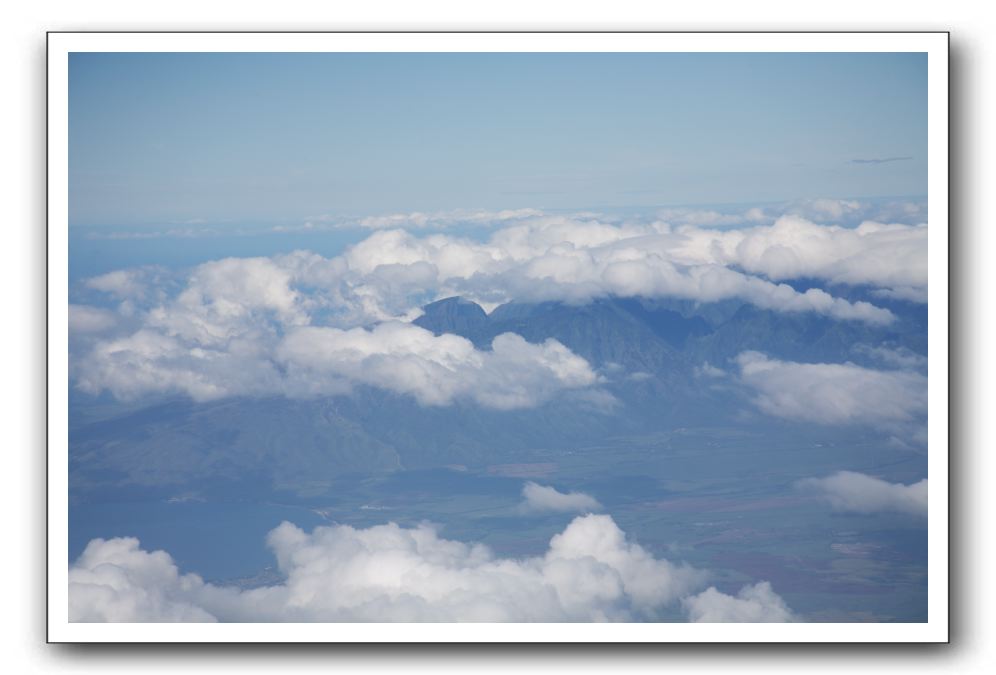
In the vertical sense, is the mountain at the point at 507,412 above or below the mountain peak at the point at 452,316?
below

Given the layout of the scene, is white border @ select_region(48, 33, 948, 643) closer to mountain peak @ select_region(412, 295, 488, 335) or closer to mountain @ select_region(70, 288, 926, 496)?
mountain @ select_region(70, 288, 926, 496)

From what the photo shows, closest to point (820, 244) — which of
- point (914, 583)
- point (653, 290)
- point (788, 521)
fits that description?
point (653, 290)

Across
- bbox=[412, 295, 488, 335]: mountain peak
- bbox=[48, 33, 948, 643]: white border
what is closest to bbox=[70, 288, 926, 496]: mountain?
bbox=[412, 295, 488, 335]: mountain peak
